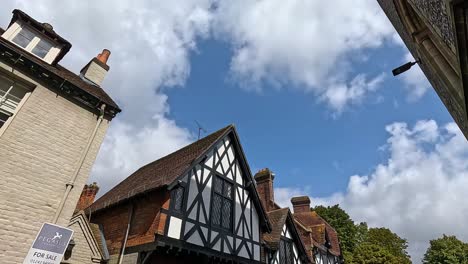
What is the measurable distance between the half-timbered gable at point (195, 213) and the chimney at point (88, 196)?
147 cm

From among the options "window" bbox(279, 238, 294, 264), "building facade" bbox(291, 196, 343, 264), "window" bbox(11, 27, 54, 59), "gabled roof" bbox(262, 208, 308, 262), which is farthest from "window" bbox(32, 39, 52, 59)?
"building facade" bbox(291, 196, 343, 264)

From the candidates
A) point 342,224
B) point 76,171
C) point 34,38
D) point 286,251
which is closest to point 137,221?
point 76,171

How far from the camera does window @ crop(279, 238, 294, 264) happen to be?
14180mm

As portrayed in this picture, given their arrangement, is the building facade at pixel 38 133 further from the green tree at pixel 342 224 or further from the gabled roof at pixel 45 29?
the green tree at pixel 342 224

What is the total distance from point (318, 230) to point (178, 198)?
521 inches

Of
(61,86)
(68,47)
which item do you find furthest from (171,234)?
(68,47)

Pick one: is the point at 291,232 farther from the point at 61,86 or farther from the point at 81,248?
the point at 61,86

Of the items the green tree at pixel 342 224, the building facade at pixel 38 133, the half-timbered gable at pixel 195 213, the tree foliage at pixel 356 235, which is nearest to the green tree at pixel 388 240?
the tree foliage at pixel 356 235

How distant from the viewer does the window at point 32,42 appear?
26.9ft

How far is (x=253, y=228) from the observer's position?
1227 cm

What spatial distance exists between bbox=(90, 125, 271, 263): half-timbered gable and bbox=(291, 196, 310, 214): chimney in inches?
402

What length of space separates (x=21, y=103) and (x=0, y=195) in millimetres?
2502

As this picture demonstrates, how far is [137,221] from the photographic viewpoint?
9242 mm

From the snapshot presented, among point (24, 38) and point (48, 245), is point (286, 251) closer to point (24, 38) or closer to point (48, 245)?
point (48, 245)
